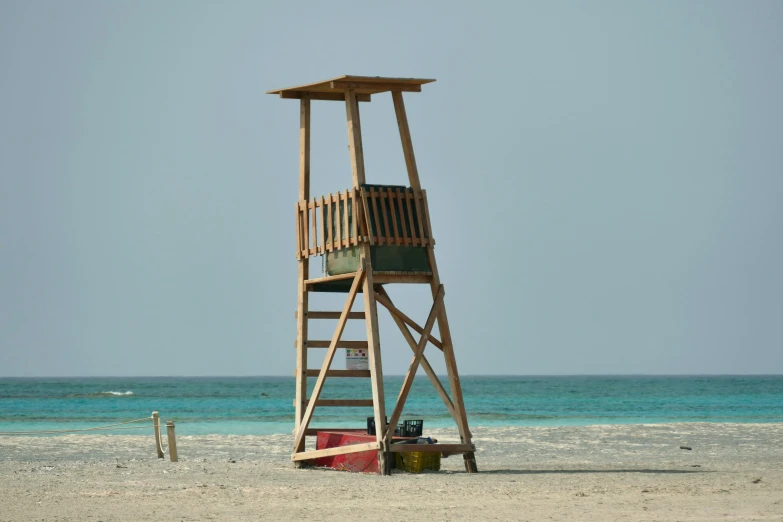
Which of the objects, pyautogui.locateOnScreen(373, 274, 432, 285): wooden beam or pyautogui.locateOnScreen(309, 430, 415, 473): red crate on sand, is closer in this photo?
pyautogui.locateOnScreen(309, 430, 415, 473): red crate on sand

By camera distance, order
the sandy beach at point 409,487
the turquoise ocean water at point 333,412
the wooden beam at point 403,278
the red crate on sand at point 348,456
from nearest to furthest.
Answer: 1. the sandy beach at point 409,487
2. the red crate on sand at point 348,456
3. the wooden beam at point 403,278
4. the turquoise ocean water at point 333,412

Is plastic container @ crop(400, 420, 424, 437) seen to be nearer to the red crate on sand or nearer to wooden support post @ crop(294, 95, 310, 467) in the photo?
the red crate on sand

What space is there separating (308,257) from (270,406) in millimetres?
43389

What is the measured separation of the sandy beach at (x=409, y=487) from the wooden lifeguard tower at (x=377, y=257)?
698 millimetres

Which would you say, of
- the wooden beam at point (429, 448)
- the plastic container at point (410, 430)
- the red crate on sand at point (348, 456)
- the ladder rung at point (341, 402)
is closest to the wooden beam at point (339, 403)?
the ladder rung at point (341, 402)

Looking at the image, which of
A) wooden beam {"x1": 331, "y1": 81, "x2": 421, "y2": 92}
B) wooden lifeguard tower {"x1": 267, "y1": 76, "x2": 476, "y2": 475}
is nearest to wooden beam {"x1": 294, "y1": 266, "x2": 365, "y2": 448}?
wooden lifeguard tower {"x1": 267, "y1": 76, "x2": 476, "y2": 475}

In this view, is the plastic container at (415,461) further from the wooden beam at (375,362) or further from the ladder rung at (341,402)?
the ladder rung at (341,402)

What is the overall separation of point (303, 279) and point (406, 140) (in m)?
2.68

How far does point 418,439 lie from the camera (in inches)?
667

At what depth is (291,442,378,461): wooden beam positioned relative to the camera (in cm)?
1653

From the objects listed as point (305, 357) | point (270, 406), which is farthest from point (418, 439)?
point (270, 406)

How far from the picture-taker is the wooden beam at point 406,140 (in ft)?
56.6

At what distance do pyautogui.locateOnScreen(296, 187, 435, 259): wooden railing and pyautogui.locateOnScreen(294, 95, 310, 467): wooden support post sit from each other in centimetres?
70

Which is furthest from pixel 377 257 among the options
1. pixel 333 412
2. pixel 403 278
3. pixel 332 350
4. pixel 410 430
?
pixel 333 412
